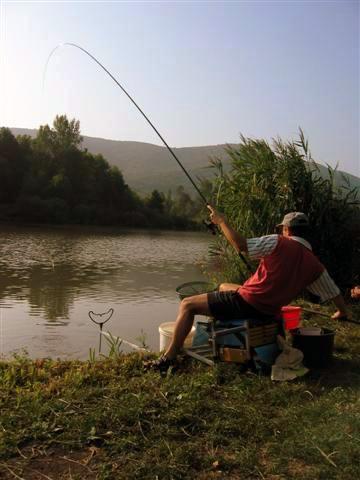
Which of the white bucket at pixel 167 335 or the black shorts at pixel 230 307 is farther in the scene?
the white bucket at pixel 167 335

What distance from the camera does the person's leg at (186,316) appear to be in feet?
14.2

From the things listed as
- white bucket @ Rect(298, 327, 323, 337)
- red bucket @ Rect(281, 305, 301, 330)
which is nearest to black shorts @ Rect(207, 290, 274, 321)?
white bucket @ Rect(298, 327, 323, 337)

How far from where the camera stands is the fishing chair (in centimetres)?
424

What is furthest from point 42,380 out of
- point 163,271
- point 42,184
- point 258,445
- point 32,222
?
point 42,184

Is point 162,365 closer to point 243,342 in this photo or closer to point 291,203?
point 243,342

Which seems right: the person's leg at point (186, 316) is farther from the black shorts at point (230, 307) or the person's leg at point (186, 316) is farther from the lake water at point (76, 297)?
the lake water at point (76, 297)

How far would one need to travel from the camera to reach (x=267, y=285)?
165 inches

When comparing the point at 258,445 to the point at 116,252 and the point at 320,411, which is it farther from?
the point at 116,252

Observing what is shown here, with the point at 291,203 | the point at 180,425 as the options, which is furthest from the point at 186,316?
the point at 291,203

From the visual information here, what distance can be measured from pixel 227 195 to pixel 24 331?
4195 mm

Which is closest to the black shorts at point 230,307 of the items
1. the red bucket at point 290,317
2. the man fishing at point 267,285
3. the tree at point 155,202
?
the man fishing at point 267,285

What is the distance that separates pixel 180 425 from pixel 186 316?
1253mm

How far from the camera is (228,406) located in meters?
3.51

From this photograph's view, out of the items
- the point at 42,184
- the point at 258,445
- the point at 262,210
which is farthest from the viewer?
the point at 42,184
